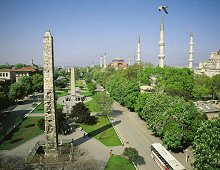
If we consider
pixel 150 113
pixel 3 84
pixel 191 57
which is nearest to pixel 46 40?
pixel 150 113

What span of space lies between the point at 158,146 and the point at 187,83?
24849 mm

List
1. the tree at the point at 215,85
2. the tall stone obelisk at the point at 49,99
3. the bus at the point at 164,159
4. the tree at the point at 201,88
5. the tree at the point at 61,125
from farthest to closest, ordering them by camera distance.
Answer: the tree at the point at 215,85 → the tree at the point at 201,88 → the tree at the point at 61,125 → the tall stone obelisk at the point at 49,99 → the bus at the point at 164,159

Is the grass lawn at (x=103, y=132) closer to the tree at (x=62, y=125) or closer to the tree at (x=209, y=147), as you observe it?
the tree at (x=62, y=125)

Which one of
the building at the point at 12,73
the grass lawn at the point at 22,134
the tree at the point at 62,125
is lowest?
the grass lawn at the point at 22,134

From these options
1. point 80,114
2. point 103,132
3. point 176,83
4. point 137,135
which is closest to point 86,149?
point 103,132

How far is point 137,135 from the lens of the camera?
32.9m

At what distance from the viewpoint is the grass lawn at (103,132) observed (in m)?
29.8

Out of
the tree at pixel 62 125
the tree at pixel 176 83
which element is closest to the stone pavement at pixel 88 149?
the tree at pixel 62 125

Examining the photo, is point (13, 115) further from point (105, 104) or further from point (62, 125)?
point (105, 104)

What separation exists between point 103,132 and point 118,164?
10688 mm

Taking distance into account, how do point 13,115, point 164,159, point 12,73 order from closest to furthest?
point 164,159 < point 13,115 < point 12,73

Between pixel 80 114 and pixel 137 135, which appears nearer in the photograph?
pixel 137 135

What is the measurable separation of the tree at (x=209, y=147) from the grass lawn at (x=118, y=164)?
24.4 ft

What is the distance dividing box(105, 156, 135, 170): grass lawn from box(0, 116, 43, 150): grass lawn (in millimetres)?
12743
